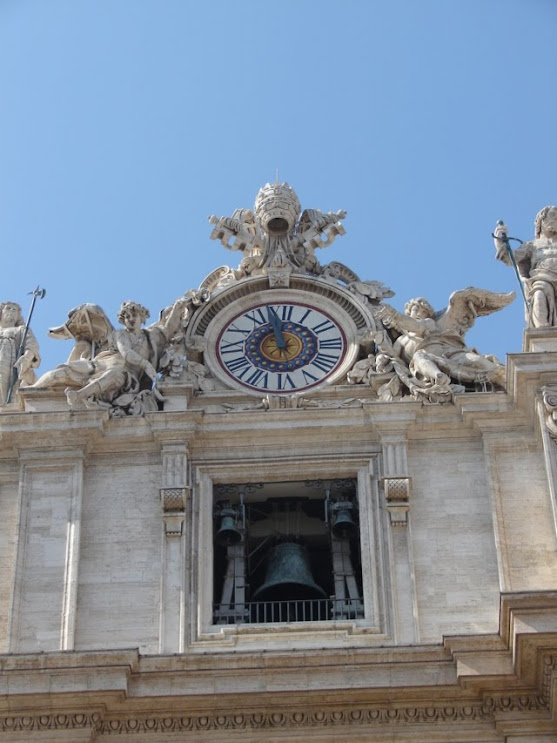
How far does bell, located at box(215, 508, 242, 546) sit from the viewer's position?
21.7 m

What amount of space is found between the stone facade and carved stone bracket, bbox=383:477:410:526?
22 millimetres

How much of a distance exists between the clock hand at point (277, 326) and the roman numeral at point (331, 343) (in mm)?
415

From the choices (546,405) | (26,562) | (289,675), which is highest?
(546,405)

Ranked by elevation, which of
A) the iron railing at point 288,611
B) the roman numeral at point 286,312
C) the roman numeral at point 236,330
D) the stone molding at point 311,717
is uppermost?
the roman numeral at point 286,312

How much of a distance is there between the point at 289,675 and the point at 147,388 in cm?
457

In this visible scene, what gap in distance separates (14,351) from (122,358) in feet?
4.72

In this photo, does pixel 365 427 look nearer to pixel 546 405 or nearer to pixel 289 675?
pixel 546 405

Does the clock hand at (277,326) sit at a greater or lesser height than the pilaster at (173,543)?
greater

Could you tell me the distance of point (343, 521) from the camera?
71.2 ft

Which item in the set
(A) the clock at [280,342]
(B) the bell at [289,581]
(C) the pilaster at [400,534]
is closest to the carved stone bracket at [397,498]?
(C) the pilaster at [400,534]

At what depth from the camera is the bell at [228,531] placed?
2173cm

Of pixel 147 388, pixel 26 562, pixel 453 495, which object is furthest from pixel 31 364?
pixel 453 495

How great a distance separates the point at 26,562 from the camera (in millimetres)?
21109

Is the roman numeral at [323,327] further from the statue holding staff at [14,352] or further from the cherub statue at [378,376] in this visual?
the statue holding staff at [14,352]
